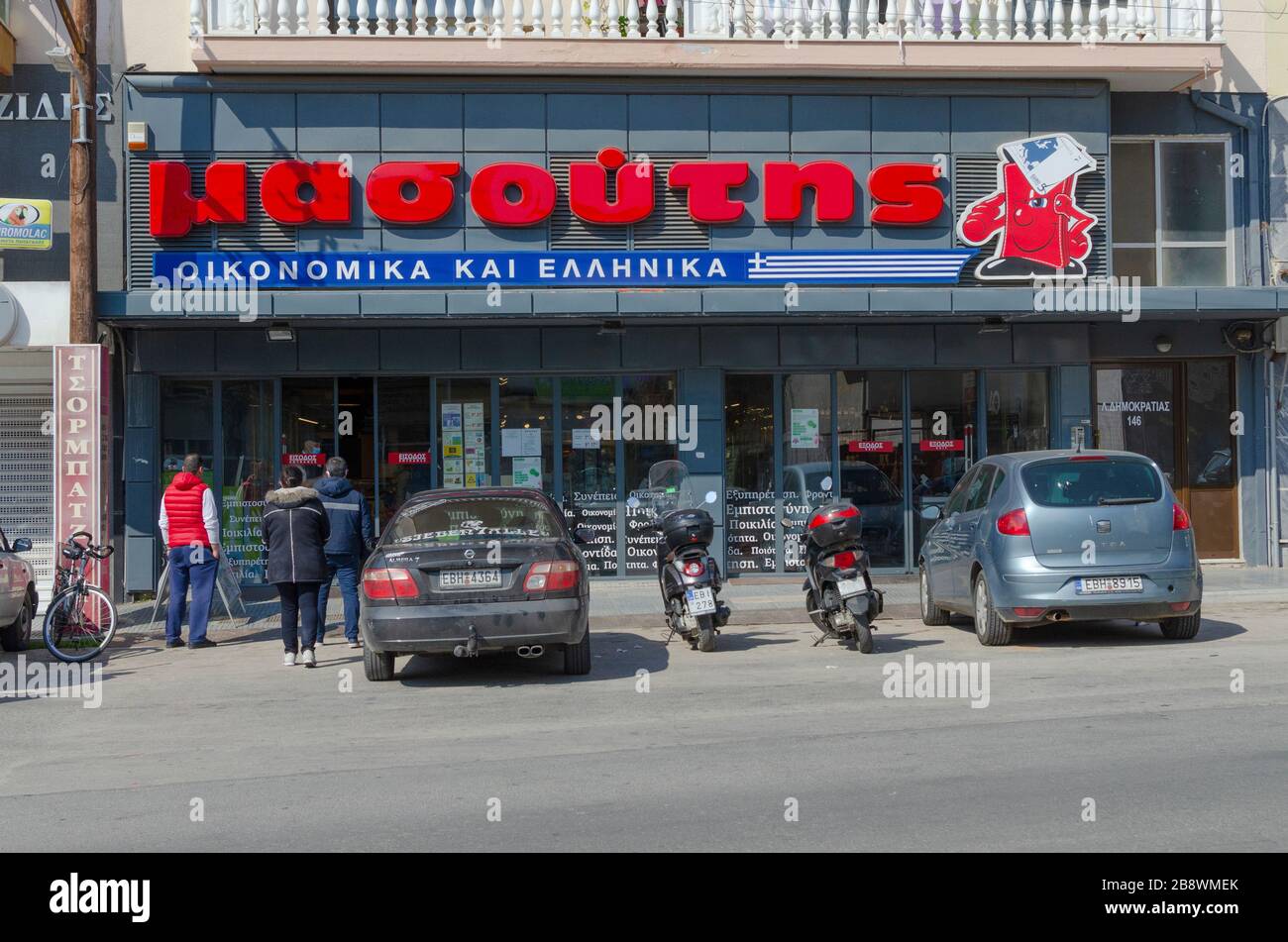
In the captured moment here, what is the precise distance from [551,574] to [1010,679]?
3492mm

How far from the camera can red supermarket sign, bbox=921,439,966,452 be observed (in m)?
17.5

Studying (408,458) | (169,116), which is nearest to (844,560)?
(408,458)

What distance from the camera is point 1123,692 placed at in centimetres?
891

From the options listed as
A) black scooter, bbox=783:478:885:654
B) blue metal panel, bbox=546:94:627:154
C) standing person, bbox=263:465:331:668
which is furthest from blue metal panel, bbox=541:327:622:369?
black scooter, bbox=783:478:885:654

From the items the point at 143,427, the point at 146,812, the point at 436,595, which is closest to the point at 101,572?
the point at 143,427

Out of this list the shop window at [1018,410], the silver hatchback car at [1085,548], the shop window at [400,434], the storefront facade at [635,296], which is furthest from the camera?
the shop window at [1018,410]

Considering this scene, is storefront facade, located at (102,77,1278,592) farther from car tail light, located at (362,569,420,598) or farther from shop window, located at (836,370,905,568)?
car tail light, located at (362,569,420,598)

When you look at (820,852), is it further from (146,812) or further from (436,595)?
(436,595)

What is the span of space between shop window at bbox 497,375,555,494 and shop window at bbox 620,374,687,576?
3.27 feet

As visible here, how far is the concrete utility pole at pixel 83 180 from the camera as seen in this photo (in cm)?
1363

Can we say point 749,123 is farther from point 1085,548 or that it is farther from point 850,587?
point 1085,548

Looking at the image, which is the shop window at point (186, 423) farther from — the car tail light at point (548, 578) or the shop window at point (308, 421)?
the car tail light at point (548, 578)

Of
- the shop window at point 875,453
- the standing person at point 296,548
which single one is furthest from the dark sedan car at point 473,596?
the shop window at point 875,453

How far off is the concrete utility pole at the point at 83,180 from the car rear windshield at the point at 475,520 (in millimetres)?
5483
